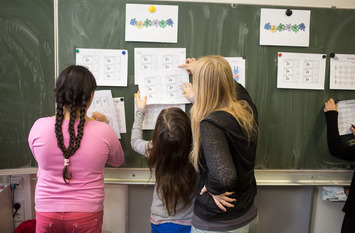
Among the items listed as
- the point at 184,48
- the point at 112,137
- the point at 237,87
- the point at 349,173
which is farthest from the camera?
the point at 349,173

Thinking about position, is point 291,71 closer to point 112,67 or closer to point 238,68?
point 238,68

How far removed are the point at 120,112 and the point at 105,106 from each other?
108 mm

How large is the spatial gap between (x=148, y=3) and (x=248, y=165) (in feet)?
3.92

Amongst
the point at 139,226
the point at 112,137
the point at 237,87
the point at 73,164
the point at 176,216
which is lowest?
the point at 139,226

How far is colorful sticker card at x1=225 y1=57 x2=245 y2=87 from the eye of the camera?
5.60 feet

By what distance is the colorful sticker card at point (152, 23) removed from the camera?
1631 millimetres

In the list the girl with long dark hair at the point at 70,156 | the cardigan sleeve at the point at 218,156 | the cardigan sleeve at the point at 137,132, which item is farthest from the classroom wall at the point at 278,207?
the cardigan sleeve at the point at 218,156

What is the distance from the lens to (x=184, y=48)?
167cm

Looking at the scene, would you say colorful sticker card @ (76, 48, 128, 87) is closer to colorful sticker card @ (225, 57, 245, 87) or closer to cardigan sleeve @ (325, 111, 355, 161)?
colorful sticker card @ (225, 57, 245, 87)

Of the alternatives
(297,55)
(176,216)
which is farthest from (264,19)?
(176,216)

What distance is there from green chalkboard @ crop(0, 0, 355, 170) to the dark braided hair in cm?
47

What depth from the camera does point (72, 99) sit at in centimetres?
120

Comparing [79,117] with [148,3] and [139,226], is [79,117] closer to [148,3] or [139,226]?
[148,3]

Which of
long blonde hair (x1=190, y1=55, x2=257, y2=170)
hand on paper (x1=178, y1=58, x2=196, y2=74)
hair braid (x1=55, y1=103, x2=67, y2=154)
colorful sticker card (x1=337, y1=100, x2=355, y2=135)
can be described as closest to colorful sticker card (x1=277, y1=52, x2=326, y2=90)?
colorful sticker card (x1=337, y1=100, x2=355, y2=135)
